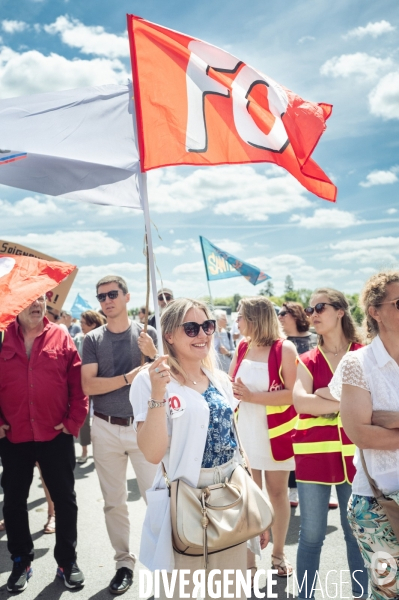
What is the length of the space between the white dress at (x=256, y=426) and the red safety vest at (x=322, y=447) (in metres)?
0.66

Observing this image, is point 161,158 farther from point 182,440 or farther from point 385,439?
point 385,439

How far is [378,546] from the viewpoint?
8.09ft

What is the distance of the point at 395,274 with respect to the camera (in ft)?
8.81

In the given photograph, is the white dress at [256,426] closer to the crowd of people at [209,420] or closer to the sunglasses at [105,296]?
the crowd of people at [209,420]

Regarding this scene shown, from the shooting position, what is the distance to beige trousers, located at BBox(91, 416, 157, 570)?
407cm

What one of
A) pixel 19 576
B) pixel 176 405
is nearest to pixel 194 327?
pixel 176 405

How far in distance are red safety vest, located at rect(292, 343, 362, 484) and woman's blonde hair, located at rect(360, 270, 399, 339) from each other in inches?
31.0

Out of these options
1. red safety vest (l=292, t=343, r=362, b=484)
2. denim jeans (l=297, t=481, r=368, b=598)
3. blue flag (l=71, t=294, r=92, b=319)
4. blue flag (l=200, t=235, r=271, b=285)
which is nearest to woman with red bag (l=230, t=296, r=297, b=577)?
red safety vest (l=292, t=343, r=362, b=484)

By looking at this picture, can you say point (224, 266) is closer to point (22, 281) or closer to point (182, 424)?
point (22, 281)

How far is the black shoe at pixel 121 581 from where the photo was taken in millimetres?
3824

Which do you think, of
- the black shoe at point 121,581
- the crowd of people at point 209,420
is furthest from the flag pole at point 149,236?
the black shoe at point 121,581

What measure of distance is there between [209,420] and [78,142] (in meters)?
1.63

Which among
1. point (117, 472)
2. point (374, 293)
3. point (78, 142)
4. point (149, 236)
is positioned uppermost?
point (78, 142)

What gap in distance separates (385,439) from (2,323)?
212 centimetres
